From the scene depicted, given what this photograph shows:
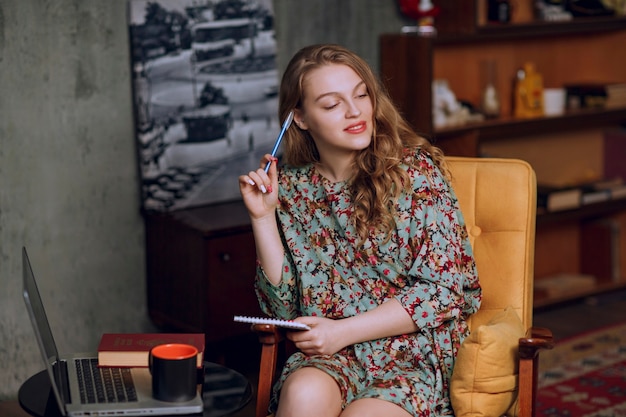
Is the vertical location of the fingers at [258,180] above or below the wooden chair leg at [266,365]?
above

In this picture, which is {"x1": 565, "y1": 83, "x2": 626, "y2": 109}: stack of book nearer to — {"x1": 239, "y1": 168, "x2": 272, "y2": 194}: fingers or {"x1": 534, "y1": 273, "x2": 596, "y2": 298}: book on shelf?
{"x1": 534, "y1": 273, "x2": 596, "y2": 298}: book on shelf

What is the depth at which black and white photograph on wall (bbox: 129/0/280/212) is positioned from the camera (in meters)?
3.50

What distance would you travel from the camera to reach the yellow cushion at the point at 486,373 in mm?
2139

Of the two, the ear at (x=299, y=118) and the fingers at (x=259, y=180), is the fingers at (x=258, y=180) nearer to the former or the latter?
the fingers at (x=259, y=180)

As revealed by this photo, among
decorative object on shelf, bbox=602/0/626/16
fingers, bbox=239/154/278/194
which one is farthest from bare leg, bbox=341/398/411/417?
decorative object on shelf, bbox=602/0/626/16

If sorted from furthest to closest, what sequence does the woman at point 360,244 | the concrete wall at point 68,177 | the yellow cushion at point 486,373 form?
the concrete wall at point 68,177 < the woman at point 360,244 < the yellow cushion at point 486,373

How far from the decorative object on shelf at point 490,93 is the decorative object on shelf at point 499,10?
0.75ft

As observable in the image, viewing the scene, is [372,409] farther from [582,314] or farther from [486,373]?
[582,314]

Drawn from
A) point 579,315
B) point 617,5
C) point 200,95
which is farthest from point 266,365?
point 617,5

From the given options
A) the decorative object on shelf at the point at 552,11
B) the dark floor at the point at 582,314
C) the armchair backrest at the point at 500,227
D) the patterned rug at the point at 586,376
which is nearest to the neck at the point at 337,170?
the armchair backrest at the point at 500,227

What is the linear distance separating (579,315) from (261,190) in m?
2.60

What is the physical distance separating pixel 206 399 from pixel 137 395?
0.14 metres

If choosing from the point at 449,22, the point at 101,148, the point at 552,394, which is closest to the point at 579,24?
the point at 449,22

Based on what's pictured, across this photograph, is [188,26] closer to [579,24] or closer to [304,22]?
[304,22]
